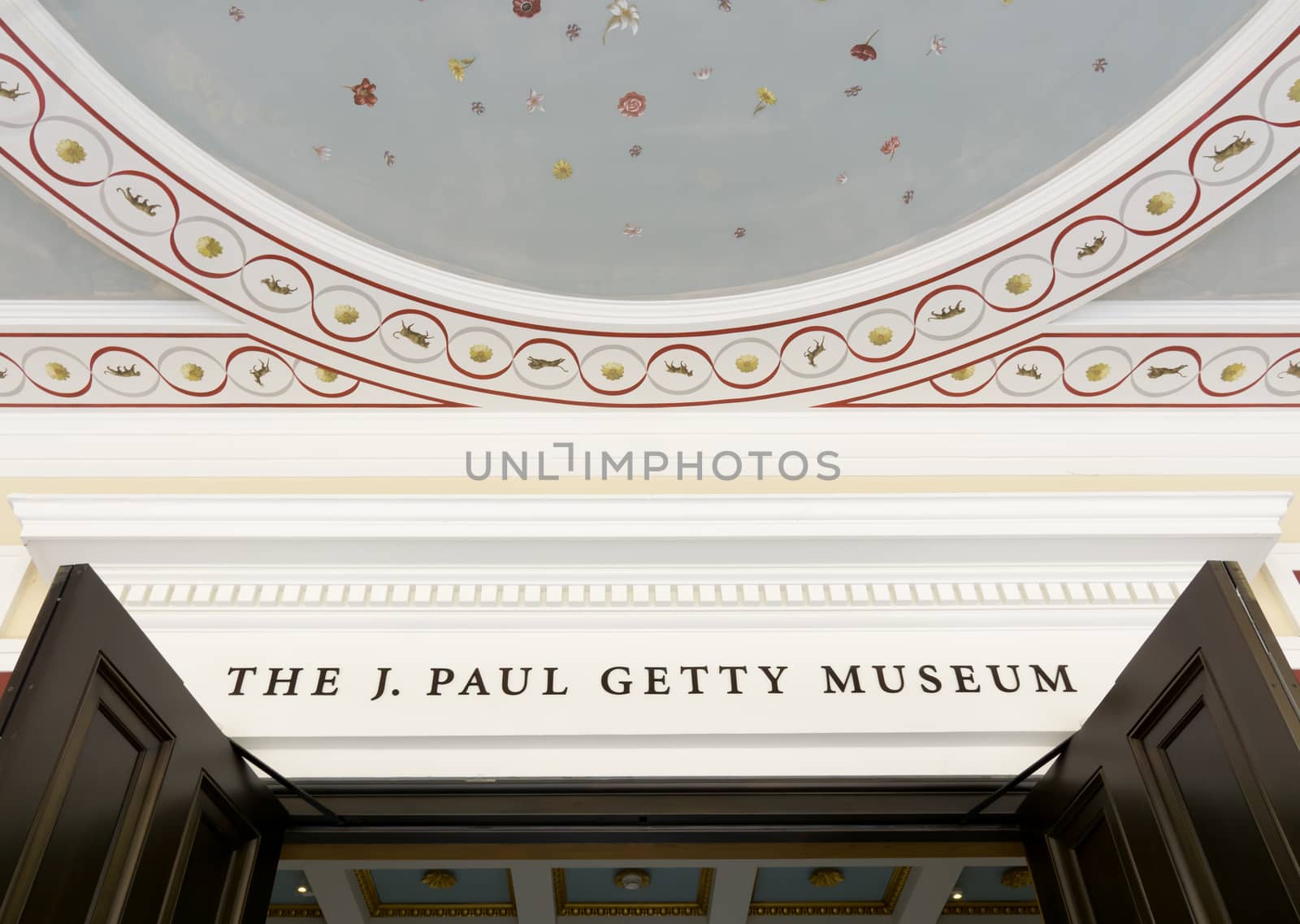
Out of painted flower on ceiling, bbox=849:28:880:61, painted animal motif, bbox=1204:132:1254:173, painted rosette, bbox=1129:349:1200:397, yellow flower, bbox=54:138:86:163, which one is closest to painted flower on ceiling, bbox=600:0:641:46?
painted flower on ceiling, bbox=849:28:880:61

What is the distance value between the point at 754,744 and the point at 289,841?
1599mm

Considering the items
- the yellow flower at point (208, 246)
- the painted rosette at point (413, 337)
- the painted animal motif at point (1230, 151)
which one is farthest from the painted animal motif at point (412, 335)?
the painted animal motif at point (1230, 151)

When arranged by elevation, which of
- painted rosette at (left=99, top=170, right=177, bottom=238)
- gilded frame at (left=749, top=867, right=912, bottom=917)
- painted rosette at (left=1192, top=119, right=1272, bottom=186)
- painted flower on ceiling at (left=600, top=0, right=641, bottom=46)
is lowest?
gilded frame at (left=749, top=867, right=912, bottom=917)

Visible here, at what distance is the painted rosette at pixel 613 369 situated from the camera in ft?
14.9

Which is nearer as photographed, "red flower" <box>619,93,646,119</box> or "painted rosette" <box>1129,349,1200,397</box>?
"red flower" <box>619,93,646,119</box>

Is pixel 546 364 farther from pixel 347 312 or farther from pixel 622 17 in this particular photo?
pixel 622 17

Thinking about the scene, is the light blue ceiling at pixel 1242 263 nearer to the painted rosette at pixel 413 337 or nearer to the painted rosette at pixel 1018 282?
the painted rosette at pixel 1018 282

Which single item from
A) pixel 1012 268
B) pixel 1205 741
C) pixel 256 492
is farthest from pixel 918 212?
pixel 256 492

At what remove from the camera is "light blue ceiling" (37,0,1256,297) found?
382 cm

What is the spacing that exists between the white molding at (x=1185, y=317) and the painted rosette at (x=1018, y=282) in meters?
0.18

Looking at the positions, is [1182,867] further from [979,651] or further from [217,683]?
[217,683]

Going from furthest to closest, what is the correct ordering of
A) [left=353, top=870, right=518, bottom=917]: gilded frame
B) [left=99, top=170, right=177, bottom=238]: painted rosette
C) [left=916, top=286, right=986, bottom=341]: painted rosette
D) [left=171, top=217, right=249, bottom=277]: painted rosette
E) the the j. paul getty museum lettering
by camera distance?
[left=353, top=870, right=518, bottom=917]: gilded frame
[left=916, top=286, right=986, bottom=341]: painted rosette
[left=171, top=217, right=249, bottom=277]: painted rosette
[left=99, top=170, right=177, bottom=238]: painted rosette
the the j. paul getty museum lettering

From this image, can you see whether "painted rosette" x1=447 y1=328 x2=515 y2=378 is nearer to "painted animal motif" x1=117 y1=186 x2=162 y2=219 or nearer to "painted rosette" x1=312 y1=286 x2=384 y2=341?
"painted rosette" x1=312 y1=286 x2=384 y2=341

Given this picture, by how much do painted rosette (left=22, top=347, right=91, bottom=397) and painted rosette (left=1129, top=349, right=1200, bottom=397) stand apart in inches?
179
